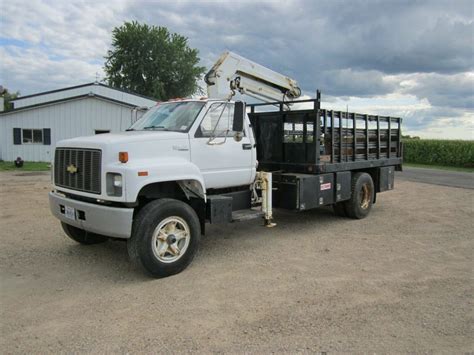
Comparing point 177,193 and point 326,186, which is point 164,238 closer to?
point 177,193

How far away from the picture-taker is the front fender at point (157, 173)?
4988 mm

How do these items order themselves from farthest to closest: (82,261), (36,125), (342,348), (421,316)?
(36,125) < (82,261) < (421,316) < (342,348)

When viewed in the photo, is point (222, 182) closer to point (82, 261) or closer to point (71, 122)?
point (82, 261)

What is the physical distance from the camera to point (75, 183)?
559 cm

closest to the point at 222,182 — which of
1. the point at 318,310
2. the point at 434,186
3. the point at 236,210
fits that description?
the point at 236,210

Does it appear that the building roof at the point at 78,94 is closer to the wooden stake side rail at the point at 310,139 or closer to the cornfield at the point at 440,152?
the cornfield at the point at 440,152

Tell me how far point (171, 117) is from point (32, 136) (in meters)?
20.9

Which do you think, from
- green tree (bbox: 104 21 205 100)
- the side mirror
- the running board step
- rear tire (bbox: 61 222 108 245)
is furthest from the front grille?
green tree (bbox: 104 21 205 100)

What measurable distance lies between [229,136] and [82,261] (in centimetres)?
288

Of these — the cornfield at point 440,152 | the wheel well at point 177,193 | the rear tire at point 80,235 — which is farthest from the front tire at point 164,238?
the cornfield at point 440,152

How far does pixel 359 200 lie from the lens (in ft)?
29.8

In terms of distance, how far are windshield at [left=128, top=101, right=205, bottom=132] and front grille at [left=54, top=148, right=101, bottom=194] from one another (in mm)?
1132

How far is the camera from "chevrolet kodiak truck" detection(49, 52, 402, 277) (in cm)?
516

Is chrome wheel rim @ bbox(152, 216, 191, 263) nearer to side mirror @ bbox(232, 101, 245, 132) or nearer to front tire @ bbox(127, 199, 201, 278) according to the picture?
front tire @ bbox(127, 199, 201, 278)
